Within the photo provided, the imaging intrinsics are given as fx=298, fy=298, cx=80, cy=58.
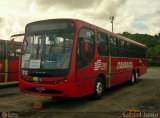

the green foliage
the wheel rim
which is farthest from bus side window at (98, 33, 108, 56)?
the green foliage

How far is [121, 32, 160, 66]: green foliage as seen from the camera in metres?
73.2

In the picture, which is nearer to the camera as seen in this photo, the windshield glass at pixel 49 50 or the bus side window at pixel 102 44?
the windshield glass at pixel 49 50

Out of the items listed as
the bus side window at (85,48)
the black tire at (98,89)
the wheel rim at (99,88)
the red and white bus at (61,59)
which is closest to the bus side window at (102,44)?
the red and white bus at (61,59)

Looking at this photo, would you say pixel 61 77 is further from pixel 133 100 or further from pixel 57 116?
pixel 133 100

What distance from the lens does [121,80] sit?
54.0 feet

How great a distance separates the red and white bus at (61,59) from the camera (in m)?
10.2

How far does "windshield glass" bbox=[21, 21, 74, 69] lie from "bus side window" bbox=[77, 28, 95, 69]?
44cm

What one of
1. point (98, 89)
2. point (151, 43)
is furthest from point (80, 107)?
point (151, 43)

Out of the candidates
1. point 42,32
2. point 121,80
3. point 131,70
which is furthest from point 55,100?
point 131,70

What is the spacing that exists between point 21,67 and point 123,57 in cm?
751

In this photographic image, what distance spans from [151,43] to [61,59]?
95368 mm

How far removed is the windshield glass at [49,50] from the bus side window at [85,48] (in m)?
0.44

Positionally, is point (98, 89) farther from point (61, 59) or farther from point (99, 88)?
point (61, 59)

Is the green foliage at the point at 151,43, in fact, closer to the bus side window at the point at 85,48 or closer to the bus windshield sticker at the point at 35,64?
the bus side window at the point at 85,48
